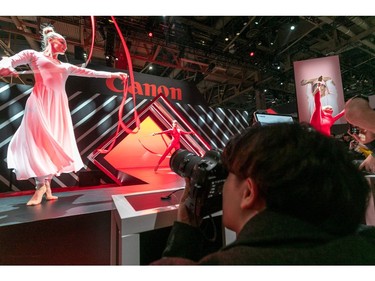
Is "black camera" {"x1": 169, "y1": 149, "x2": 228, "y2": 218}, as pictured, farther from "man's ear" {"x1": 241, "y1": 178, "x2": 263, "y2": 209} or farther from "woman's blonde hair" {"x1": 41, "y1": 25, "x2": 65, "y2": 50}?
"woman's blonde hair" {"x1": 41, "y1": 25, "x2": 65, "y2": 50}

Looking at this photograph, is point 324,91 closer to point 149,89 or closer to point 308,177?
point 308,177

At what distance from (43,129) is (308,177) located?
1410mm

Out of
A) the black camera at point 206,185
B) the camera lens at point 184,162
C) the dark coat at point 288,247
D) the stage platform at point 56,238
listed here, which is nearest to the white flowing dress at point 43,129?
the stage platform at point 56,238

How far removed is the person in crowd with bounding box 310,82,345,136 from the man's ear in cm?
124

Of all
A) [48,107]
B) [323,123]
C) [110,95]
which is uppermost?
[110,95]

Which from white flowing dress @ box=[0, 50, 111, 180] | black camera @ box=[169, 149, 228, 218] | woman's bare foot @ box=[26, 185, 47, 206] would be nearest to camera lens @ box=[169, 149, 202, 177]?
black camera @ box=[169, 149, 228, 218]

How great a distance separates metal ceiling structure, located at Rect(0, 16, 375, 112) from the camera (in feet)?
11.5

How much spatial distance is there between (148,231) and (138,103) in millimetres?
2901

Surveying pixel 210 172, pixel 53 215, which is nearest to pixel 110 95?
pixel 53 215

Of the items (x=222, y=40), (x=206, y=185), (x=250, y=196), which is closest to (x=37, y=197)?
(x=206, y=185)

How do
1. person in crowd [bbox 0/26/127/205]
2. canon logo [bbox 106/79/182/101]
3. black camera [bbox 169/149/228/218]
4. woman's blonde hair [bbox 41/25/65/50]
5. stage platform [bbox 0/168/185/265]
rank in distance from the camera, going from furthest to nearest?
1. canon logo [bbox 106/79/182/101]
2. woman's blonde hair [bbox 41/25/65/50]
3. person in crowd [bbox 0/26/127/205]
4. stage platform [bbox 0/168/185/265]
5. black camera [bbox 169/149/228/218]

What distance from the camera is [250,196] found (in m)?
0.36
